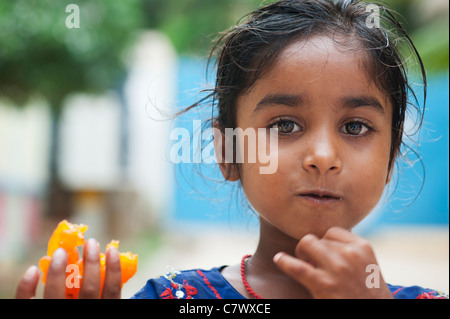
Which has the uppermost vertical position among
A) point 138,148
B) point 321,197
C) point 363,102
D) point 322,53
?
point 138,148

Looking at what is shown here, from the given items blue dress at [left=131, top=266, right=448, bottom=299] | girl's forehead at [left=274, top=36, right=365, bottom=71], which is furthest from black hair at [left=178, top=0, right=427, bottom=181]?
blue dress at [left=131, top=266, right=448, bottom=299]

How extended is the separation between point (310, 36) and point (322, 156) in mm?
324

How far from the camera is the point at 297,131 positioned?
3.86ft

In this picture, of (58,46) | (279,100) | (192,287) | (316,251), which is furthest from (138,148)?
(316,251)

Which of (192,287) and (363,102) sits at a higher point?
(363,102)

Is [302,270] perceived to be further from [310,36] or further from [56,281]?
[310,36]

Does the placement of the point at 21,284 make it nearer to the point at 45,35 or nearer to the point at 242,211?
the point at 242,211

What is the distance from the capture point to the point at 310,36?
1.24 meters

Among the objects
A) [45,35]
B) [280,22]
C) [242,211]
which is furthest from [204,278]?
[45,35]

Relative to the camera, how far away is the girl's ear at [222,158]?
55.7 inches

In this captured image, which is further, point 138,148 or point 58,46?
point 138,148

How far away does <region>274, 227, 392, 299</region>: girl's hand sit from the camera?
3.07ft
